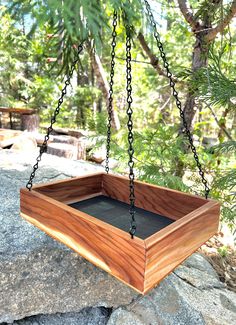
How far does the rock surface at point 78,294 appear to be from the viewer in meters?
1.29

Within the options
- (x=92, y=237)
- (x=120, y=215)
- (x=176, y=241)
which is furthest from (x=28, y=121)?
(x=176, y=241)

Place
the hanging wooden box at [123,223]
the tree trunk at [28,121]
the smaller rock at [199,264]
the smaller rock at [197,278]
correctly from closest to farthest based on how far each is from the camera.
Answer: the hanging wooden box at [123,223] → the smaller rock at [197,278] → the smaller rock at [199,264] → the tree trunk at [28,121]

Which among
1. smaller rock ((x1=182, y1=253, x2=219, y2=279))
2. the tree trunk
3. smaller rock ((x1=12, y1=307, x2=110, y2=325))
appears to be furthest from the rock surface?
the tree trunk

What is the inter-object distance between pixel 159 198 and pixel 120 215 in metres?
0.19

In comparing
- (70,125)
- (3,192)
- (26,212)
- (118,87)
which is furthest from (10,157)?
(70,125)

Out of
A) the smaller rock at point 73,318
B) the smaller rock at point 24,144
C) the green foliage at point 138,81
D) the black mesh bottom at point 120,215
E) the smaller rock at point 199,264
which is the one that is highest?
the green foliage at point 138,81

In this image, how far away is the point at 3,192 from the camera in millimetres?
2260

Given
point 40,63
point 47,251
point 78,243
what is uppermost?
point 40,63

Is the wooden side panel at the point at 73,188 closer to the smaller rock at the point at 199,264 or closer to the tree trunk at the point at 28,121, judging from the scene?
the smaller rock at the point at 199,264

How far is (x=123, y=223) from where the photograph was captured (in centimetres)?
110

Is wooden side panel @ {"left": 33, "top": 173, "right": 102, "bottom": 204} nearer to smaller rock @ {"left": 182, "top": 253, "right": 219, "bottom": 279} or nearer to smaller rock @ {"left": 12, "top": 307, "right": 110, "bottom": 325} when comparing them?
smaller rock @ {"left": 12, "top": 307, "right": 110, "bottom": 325}

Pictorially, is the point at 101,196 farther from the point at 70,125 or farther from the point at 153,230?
the point at 70,125

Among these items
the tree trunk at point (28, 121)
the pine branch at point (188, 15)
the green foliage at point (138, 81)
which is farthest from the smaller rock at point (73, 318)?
the tree trunk at point (28, 121)

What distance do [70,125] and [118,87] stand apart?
6.60ft
